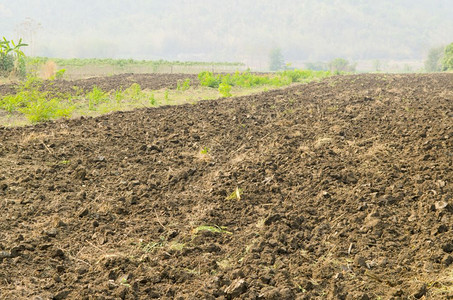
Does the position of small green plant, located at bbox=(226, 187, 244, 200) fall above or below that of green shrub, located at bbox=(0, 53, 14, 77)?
below

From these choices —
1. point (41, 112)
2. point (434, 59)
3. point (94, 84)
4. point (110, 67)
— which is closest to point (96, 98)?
point (41, 112)

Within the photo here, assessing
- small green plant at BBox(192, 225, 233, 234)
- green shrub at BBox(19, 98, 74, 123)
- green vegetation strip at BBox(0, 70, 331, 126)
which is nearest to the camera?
small green plant at BBox(192, 225, 233, 234)

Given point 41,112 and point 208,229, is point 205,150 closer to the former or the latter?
point 208,229

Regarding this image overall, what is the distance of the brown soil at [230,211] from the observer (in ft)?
13.3

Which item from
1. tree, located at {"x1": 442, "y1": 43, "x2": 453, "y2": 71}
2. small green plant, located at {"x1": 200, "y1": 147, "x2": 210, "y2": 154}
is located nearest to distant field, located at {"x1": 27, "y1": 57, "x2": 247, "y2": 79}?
tree, located at {"x1": 442, "y1": 43, "x2": 453, "y2": 71}

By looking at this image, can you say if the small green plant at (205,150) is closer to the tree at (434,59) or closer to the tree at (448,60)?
the tree at (448,60)

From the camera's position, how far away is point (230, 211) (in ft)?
18.6

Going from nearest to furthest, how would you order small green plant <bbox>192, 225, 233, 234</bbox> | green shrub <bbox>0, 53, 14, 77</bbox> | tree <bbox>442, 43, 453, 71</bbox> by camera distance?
1. small green plant <bbox>192, 225, 233, 234</bbox>
2. green shrub <bbox>0, 53, 14, 77</bbox>
3. tree <bbox>442, 43, 453, 71</bbox>

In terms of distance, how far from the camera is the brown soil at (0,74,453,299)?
13.3 ft

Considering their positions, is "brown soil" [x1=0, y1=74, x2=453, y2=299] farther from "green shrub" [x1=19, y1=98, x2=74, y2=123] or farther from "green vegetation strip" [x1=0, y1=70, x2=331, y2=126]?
"green vegetation strip" [x1=0, y1=70, x2=331, y2=126]

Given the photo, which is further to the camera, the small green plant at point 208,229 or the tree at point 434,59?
the tree at point 434,59

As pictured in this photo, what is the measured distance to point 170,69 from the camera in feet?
152

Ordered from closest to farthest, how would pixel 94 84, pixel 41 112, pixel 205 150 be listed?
pixel 205 150
pixel 41 112
pixel 94 84

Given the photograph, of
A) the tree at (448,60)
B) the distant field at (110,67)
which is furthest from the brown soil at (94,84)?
the tree at (448,60)
